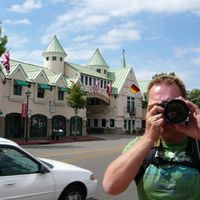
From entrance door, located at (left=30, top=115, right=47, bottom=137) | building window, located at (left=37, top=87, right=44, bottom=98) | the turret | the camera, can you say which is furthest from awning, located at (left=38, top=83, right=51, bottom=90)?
the camera

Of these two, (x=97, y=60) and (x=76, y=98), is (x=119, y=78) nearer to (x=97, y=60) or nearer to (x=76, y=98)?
(x=97, y=60)

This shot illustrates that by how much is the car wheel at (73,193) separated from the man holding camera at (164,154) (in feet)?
16.1

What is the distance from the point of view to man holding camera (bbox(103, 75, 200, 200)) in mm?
2301

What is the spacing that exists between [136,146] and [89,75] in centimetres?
5522

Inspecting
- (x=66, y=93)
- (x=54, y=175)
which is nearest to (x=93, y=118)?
(x=66, y=93)

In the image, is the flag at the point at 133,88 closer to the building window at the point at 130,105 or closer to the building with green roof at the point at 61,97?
the building with green roof at the point at 61,97

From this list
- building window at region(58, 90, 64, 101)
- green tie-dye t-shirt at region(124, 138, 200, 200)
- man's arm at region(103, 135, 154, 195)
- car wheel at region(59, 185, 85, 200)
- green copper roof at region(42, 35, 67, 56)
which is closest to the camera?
man's arm at region(103, 135, 154, 195)

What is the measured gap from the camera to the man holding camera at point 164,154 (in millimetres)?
2301

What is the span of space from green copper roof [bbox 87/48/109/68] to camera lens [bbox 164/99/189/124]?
204ft

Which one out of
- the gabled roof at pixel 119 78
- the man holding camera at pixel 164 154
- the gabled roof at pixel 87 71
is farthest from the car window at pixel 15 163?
the gabled roof at pixel 119 78

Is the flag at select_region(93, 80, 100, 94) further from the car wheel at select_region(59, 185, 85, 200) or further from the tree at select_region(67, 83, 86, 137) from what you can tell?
the car wheel at select_region(59, 185, 85, 200)

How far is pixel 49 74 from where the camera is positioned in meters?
51.6

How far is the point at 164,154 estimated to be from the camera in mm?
2576

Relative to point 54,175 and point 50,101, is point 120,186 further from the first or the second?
point 50,101
